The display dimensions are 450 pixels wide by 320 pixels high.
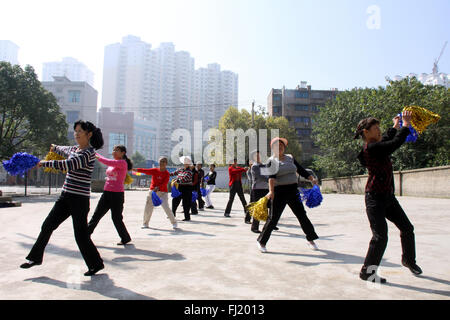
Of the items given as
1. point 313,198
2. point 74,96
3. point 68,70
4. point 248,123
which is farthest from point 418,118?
point 68,70

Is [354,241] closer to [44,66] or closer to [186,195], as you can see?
[186,195]

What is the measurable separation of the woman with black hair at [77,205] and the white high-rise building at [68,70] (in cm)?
15857

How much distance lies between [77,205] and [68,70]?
16158cm

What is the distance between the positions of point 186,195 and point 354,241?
483 centimetres

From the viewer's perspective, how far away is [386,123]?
25828mm

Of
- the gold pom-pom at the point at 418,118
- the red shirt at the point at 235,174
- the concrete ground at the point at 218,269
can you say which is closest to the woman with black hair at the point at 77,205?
the concrete ground at the point at 218,269

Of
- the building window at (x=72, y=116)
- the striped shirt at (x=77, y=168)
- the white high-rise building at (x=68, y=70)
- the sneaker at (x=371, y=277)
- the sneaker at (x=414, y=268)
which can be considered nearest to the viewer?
the sneaker at (x=371, y=277)

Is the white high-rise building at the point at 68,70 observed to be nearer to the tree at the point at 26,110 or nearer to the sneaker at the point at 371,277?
the tree at the point at 26,110

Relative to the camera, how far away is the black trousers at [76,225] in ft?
12.9

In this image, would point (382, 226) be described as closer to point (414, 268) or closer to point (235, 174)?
point (414, 268)

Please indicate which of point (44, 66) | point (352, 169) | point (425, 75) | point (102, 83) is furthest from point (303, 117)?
point (44, 66)

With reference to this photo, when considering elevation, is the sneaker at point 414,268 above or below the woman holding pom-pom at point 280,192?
below

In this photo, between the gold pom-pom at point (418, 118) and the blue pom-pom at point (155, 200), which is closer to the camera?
the gold pom-pom at point (418, 118)
